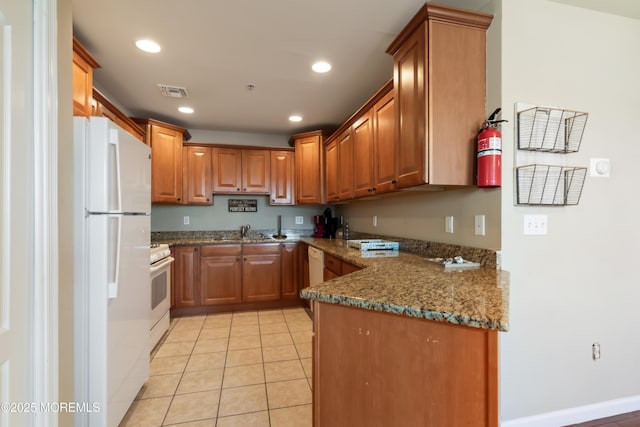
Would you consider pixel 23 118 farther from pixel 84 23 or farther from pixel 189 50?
pixel 189 50

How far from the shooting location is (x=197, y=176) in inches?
145

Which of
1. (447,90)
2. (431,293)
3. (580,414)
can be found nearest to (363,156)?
(447,90)

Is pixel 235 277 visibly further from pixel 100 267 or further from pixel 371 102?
pixel 371 102

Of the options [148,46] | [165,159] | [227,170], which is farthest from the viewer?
[227,170]

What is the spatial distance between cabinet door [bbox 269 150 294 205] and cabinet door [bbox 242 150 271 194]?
7 cm

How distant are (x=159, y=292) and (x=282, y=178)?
6.81 ft

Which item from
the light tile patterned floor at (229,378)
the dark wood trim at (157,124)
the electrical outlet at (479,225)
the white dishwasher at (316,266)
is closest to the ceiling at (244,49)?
the dark wood trim at (157,124)

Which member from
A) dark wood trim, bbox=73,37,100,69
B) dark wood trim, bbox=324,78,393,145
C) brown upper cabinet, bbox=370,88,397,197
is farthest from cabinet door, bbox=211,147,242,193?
brown upper cabinet, bbox=370,88,397,197

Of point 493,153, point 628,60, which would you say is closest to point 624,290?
point 493,153

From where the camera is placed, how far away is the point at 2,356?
0.87 meters

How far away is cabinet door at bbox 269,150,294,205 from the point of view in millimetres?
3945

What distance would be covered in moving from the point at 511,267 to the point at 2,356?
2117mm

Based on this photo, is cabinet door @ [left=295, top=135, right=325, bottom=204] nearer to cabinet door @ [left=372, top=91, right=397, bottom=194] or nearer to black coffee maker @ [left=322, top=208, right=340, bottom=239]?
black coffee maker @ [left=322, top=208, right=340, bottom=239]

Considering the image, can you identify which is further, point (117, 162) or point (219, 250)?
point (219, 250)
